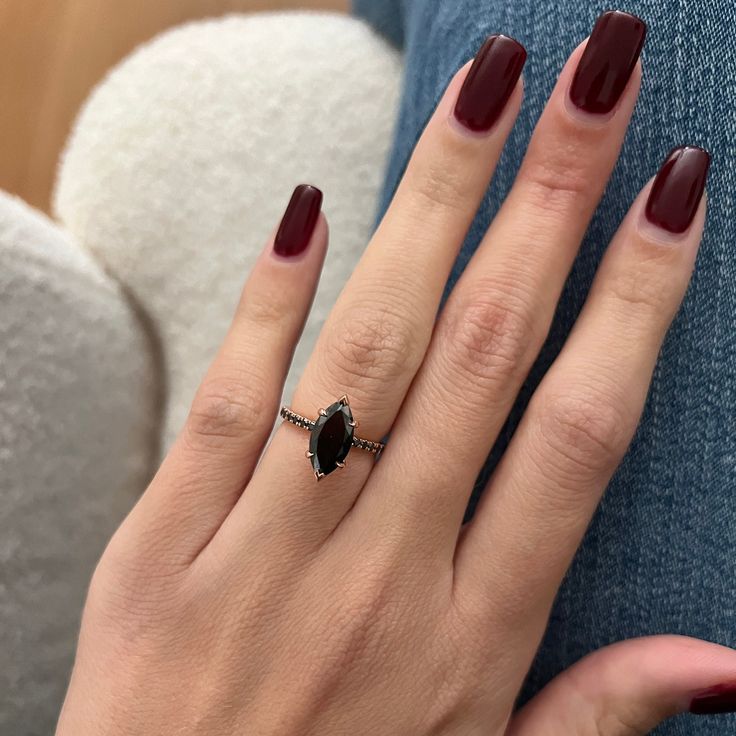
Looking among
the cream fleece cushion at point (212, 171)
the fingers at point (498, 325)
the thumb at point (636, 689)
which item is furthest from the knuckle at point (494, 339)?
the cream fleece cushion at point (212, 171)

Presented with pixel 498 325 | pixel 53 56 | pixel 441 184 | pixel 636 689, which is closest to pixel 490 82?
pixel 441 184

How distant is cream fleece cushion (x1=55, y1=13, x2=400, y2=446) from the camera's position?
0.89 m

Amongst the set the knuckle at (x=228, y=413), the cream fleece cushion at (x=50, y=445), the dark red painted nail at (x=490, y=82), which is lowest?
the cream fleece cushion at (x=50, y=445)

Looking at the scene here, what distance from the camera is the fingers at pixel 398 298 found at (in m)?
0.54

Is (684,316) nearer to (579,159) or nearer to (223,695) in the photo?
(579,159)

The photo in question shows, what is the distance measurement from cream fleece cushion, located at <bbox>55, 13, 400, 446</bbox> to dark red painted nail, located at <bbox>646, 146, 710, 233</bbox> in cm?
45

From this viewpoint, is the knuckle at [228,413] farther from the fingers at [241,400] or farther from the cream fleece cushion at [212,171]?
the cream fleece cushion at [212,171]

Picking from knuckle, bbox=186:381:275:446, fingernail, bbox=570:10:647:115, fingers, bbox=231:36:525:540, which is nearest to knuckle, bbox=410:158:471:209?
fingers, bbox=231:36:525:540

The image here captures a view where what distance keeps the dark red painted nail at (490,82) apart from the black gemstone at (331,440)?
25cm

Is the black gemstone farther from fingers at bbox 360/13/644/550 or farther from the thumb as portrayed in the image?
the thumb

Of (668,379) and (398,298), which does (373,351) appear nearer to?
(398,298)

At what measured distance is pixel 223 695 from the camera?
0.54 m

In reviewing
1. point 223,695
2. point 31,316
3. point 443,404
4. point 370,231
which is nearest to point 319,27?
point 370,231

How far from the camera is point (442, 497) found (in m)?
0.53
